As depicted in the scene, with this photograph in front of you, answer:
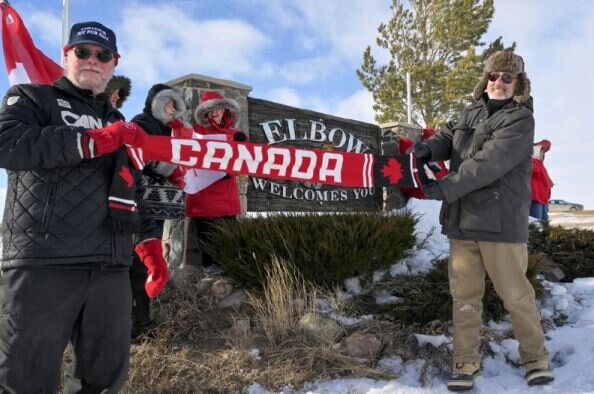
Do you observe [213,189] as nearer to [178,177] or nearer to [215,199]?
[215,199]

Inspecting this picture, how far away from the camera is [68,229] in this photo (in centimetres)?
206

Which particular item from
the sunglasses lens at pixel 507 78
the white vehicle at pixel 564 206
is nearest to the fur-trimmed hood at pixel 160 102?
the sunglasses lens at pixel 507 78

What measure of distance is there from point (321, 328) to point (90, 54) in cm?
231

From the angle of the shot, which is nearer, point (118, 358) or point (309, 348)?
point (118, 358)

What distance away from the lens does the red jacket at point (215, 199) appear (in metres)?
4.48

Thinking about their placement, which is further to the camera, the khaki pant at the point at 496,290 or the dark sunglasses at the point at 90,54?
the khaki pant at the point at 496,290

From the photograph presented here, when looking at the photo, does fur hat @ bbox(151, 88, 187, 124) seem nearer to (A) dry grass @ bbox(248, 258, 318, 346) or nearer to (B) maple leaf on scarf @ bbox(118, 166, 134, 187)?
(A) dry grass @ bbox(248, 258, 318, 346)

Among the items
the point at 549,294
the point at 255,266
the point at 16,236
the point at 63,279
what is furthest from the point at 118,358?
the point at 549,294

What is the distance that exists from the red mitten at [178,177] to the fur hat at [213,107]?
816 millimetres

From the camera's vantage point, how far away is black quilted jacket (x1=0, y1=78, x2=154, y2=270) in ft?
6.51

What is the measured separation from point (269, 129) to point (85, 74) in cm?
347

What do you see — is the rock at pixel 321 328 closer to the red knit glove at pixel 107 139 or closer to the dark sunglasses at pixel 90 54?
the red knit glove at pixel 107 139

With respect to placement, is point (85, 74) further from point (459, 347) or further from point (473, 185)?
point (459, 347)

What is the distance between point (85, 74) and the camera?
90.3 inches
